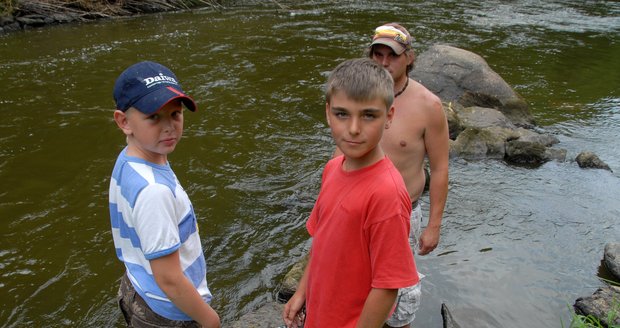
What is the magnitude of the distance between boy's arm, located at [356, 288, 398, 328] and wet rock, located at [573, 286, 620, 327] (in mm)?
2590

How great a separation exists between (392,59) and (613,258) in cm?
317

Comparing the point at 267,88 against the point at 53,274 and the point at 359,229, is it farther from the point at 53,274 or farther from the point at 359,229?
the point at 359,229

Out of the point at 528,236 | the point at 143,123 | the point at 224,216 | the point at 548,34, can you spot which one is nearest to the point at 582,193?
the point at 528,236

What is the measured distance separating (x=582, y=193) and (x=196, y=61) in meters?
8.27

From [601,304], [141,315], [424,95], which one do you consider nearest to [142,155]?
[141,315]

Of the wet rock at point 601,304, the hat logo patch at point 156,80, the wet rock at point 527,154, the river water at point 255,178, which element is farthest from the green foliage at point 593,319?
the wet rock at point 527,154

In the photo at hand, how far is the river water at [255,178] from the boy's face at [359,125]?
234 cm

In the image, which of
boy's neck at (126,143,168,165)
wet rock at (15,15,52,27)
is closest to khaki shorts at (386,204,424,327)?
boy's neck at (126,143,168,165)

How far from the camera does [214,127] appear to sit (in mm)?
8148

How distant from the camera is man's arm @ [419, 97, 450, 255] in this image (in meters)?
3.01

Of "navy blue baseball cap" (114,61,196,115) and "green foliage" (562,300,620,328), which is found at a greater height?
"navy blue baseball cap" (114,61,196,115)

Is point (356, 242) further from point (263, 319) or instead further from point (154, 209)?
point (263, 319)

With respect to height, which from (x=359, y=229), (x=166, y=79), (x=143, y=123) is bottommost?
(x=359, y=229)

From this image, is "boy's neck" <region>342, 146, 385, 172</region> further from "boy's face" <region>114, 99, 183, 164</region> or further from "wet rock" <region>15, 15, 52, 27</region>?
"wet rock" <region>15, 15, 52, 27</region>
